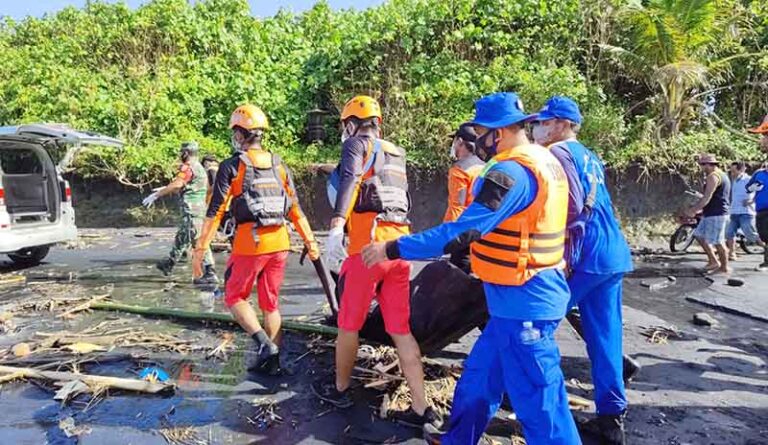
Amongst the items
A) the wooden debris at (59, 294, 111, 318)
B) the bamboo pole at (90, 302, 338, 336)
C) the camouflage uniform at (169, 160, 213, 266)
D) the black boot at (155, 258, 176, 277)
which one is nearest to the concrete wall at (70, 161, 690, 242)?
the camouflage uniform at (169, 160, 213, 266)

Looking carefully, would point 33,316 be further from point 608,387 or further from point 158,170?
point 158,170

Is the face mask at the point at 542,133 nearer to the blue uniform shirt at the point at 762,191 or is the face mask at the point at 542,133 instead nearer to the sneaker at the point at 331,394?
the sneaker at the point at 331,394

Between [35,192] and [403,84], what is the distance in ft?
27.5

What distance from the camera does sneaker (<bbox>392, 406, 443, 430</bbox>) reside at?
11.8 ft

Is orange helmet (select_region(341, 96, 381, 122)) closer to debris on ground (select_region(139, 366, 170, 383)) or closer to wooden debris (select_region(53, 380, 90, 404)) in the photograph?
debris on ground (select_region(139, 366, 170, 383))

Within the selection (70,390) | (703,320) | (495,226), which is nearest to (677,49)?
(703,320)

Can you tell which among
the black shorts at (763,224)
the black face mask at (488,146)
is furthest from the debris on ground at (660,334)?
the black face mask at (488,146)

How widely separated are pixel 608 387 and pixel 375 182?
191cm

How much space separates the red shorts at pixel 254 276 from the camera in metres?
4.34

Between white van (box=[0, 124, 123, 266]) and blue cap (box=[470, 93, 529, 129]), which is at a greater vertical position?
blue cap (box=[470, 93, 529, 129])

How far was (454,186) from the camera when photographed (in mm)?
4719

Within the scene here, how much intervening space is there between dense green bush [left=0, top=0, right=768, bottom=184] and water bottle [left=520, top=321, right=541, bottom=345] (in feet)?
33.4

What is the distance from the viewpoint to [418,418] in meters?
3.68

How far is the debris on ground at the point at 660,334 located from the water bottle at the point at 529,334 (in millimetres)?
3494
